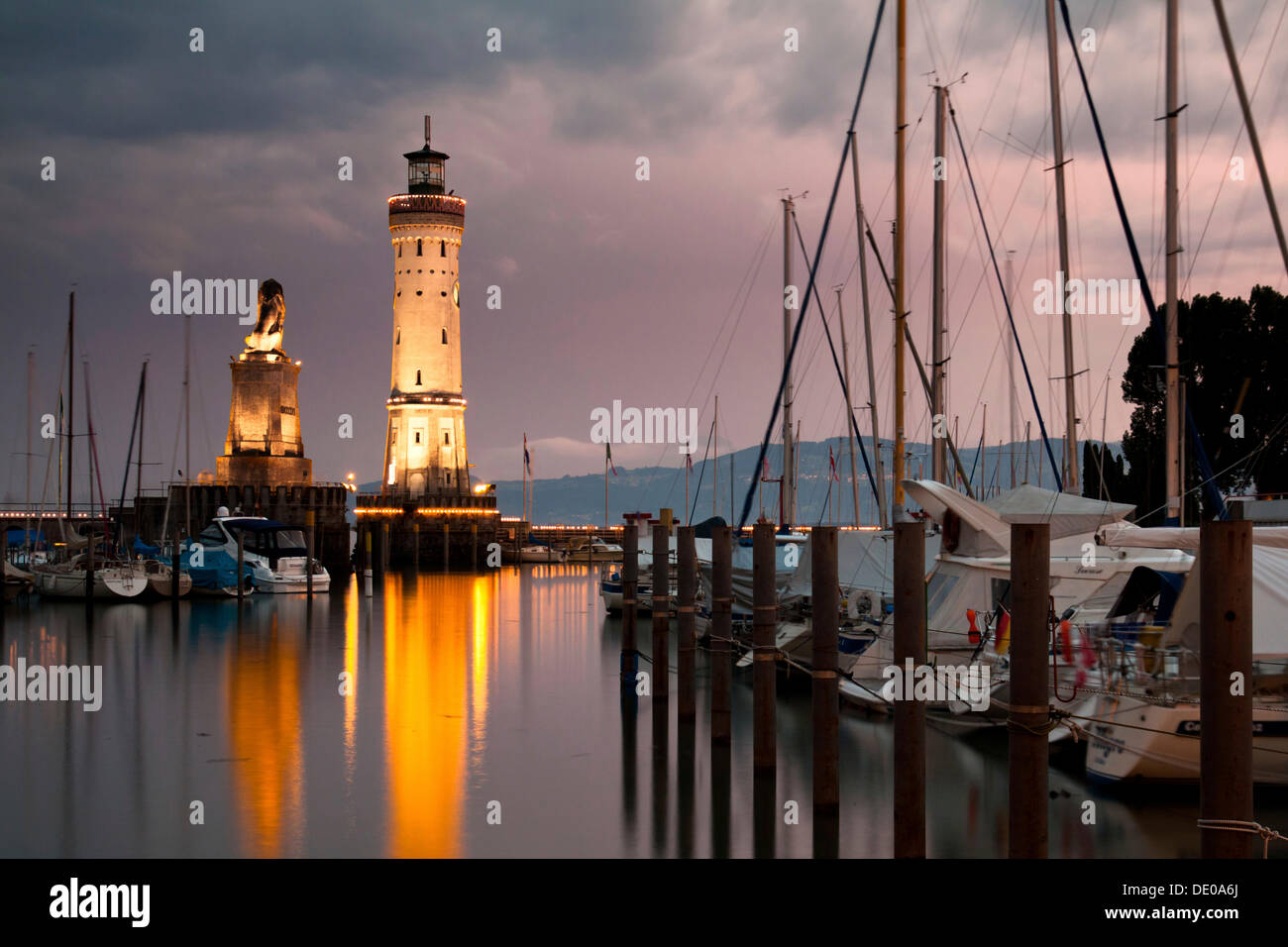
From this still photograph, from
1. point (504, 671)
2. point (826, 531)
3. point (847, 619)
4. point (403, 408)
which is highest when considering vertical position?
point (403, 408)

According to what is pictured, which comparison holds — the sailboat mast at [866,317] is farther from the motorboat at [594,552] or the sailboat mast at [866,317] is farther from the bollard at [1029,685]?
the motorboat at [594,552]

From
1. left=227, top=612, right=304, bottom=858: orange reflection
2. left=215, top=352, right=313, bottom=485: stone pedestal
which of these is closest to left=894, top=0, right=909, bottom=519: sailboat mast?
left=227, top=612, right=304, bottom=858: orange reflection

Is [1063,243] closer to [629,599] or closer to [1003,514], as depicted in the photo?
[1003,514]

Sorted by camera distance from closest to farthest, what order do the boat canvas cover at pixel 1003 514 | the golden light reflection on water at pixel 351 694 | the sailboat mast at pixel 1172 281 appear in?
the boat canvas cover at pixel 1003 514
the golden light reflection on water at pixel 351 694
the sailboat mast at pixel 1172 281

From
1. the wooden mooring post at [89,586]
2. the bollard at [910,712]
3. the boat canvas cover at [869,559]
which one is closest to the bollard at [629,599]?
the boat canvas cover at [869,559]

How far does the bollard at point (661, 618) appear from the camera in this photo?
67.2ft

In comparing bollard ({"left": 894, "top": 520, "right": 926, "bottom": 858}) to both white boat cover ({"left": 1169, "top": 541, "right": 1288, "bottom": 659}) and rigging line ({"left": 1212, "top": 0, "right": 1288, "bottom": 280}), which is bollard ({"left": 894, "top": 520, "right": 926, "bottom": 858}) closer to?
white boat cover ({"left": 1169, "top": 541, "right": 1288, "bottom": 659})

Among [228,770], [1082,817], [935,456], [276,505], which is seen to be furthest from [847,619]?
[276,505]

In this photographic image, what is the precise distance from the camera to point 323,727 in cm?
2191

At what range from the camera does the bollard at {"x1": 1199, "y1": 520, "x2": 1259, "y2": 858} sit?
25.6ft

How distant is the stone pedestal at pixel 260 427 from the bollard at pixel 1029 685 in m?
76.1
